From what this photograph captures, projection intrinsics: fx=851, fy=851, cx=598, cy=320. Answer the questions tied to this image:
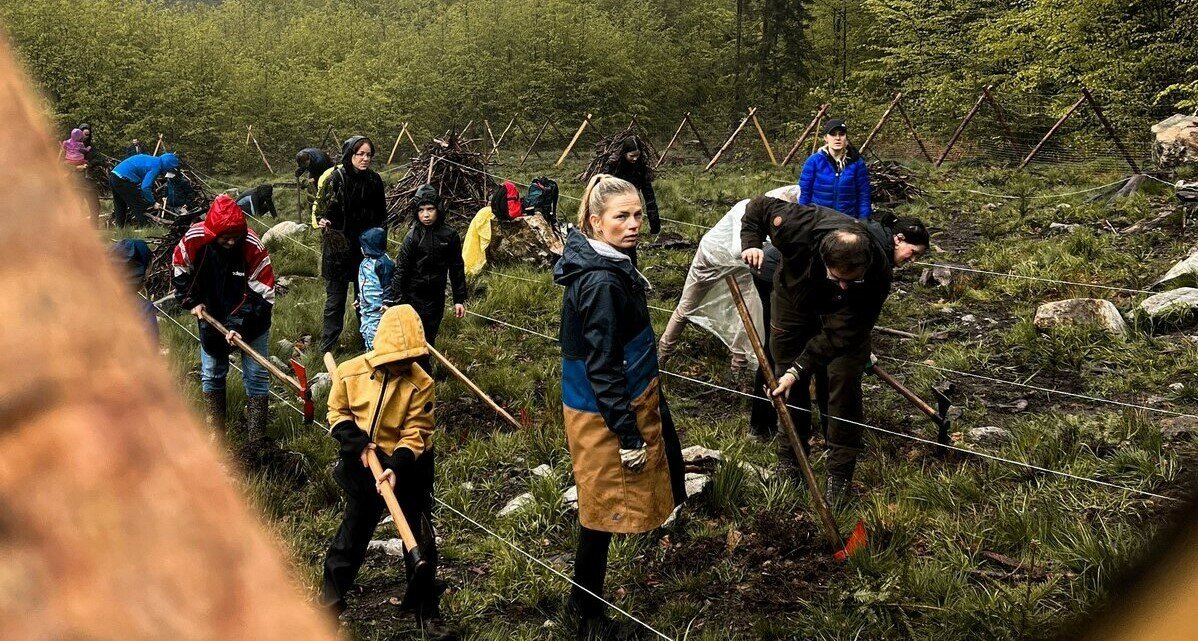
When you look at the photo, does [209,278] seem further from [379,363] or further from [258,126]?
[258,126]

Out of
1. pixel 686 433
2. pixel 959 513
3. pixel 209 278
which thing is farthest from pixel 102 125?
pixel 959 513

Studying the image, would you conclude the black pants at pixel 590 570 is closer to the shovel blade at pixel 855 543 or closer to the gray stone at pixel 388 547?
the shovel blade at pixel 855 543

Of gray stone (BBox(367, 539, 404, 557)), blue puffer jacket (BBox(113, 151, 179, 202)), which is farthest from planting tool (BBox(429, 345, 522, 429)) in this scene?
blue puffer jacket (BBox(113, 151, 179, 202))

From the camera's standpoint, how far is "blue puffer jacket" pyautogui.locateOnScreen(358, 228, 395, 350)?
6590 mm

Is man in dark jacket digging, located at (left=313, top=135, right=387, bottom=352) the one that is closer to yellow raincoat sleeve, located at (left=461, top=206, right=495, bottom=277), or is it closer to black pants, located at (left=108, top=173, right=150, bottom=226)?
yellow raincoat sleeve, located at (left=461, top=206, right=495, bottom=277)

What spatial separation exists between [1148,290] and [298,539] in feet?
23.9

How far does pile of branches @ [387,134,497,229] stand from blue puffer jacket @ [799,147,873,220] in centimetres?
848

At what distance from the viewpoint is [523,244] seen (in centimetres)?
1092

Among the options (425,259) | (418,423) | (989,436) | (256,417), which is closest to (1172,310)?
(989,436)

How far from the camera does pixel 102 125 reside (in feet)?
93.4

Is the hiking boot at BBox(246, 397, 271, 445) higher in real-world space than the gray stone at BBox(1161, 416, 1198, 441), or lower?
lower

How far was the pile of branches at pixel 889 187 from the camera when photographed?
567 inches

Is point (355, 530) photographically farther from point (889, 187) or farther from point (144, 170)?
point (889, 187)

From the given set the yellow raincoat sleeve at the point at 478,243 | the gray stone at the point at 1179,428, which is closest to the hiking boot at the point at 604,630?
the gray stone at the point at 1179,428
